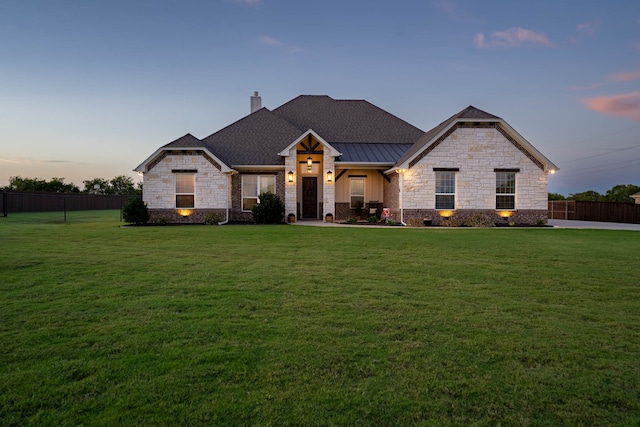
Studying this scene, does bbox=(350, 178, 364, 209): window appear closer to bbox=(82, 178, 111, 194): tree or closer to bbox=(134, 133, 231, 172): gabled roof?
bbox=(134, 133, 231, 172): gabled roof

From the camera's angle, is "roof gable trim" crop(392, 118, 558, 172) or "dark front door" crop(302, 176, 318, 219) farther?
"dark front door" crop(302, 176, 318, 219)

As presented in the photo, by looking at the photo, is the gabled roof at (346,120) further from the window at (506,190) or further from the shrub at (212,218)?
the shrub at (212,218)

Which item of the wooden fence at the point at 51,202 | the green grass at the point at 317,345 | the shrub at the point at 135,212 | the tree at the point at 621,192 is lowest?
the green grass at the point at 317,345

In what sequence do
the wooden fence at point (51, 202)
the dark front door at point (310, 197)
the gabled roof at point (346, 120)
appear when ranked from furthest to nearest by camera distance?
the wooden fence at point (51, 202)
the gabled roof at point (346, 120)
the dark front door at point (310, 197)

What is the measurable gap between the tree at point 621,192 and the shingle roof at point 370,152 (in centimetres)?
5115

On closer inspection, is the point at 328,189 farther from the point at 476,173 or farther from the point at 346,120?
the point at 476,173

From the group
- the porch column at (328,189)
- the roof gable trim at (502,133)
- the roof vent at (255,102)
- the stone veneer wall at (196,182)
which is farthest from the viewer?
the roof vent at (255,102)

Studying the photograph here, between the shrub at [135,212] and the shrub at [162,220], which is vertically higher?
the shrub at [135,212]

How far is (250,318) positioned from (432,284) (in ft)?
10.9

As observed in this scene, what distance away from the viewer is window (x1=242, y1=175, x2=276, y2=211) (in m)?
21.8

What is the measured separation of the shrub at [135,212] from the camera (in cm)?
1934

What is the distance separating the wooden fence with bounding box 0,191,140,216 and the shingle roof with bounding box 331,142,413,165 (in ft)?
48.0

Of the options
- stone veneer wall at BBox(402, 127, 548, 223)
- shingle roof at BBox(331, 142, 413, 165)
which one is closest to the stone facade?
shingle roof at BBox(331, 142, 413, 165)

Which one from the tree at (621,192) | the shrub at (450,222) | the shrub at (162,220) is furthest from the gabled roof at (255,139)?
the tree at (621,192)
